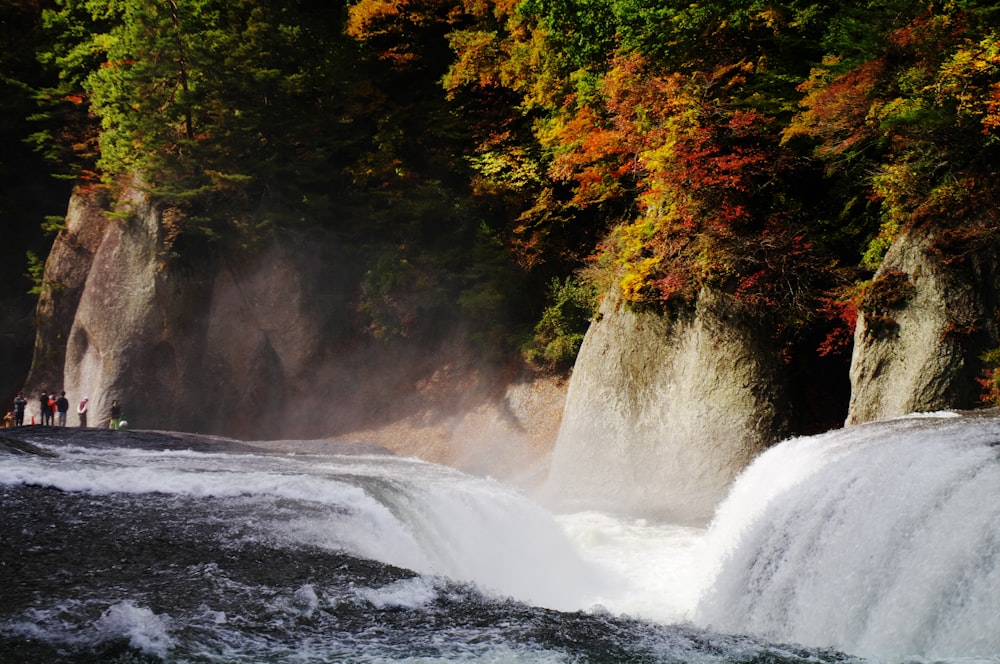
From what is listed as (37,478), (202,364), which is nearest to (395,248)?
(202,364)

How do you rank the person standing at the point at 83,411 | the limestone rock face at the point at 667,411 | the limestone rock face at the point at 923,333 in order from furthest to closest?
1. the person standing at the point at 83,411
2. the limestone rock face at the point at 667,411
3. the limestone rock face at the point at 923,333

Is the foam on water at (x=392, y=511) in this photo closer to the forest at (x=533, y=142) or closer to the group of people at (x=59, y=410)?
the forest at (x=533, y=142)

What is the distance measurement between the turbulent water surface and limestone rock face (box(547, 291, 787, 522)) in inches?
138

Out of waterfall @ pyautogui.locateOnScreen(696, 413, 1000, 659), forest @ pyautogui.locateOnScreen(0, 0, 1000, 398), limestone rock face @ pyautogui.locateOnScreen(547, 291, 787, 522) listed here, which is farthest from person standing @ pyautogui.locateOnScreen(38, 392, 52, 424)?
waterfall @ pyautogui.locateOnScreen(696, 413, 1000, 659)

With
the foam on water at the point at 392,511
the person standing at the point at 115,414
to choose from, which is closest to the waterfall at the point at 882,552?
the foam on water at the point at 392,511

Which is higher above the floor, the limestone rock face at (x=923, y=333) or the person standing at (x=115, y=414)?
the limestone rock face at (x=923, y=333)

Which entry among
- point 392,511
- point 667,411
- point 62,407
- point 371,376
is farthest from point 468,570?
point 62,407

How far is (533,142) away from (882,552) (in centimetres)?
1820

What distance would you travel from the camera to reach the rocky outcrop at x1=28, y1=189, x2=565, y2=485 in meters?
25.1

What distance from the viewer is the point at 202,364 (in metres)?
26.0

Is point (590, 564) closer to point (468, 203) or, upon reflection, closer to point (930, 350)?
point (930, 350)

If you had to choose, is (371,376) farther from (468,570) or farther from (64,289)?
(468,570)

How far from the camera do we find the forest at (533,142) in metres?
13.1

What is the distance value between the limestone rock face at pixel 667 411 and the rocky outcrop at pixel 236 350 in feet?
21.4
